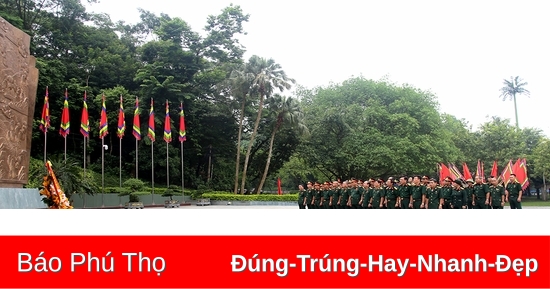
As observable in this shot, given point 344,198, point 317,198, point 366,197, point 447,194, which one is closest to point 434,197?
point 447,194

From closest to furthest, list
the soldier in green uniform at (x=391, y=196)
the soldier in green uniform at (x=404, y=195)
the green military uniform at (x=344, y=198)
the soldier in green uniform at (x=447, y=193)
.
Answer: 1. the soldier in green uniform at (x=447, y=193)
2. the soldier in green uniform at (x=404, y=195)
3. the soldier in green uniform at (x=391, y=196)
4. the green military uniform at (x=344, y=198)

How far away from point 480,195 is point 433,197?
3.27 ft

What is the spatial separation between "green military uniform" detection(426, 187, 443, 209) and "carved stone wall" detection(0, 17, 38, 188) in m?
9.86

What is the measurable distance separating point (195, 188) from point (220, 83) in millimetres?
7419

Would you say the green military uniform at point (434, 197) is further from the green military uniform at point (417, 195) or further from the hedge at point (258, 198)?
the hedge at point (258, 198)

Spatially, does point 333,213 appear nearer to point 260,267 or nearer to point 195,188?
point 260,267

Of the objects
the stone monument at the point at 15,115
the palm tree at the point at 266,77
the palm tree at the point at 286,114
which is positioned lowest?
the stone monument at the point at 15,115

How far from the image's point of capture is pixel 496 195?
36.5 ft

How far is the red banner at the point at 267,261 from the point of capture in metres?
3.49

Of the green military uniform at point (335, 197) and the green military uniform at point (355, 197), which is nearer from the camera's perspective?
the green military uniform at point (355, 197)

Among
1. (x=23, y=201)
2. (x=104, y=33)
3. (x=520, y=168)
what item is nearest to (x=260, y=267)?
(x=23, y=201)

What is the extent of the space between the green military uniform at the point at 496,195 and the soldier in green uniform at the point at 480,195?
10cm

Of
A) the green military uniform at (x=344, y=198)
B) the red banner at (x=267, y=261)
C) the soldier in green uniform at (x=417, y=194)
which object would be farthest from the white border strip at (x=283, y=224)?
the green military uniform at (x=344, y=198)

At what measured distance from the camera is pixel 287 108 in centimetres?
3195
